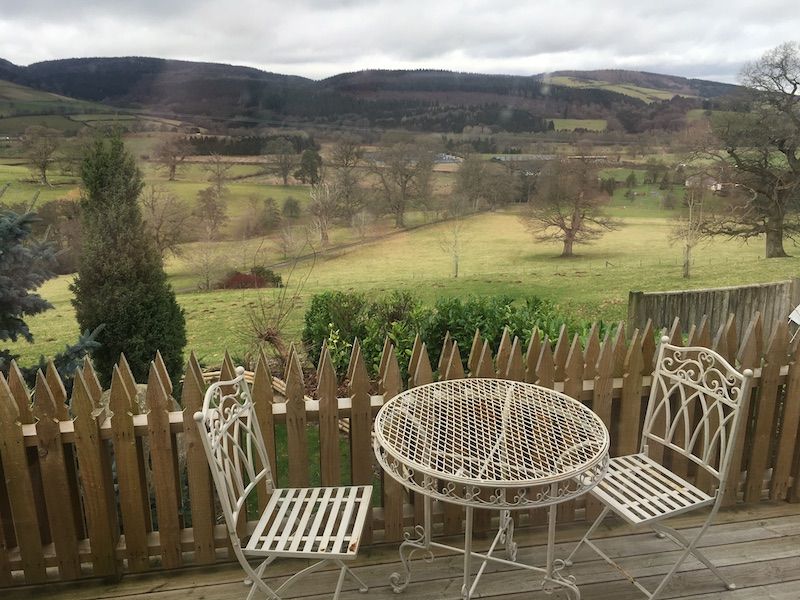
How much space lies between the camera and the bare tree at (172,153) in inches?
210

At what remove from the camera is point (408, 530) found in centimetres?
192

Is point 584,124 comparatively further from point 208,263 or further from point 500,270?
point 208,263

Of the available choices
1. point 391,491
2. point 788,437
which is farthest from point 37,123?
point 788,437

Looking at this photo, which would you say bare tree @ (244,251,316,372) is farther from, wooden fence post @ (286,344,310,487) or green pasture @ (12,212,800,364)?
wooden fence post @ (286,344,310,487)

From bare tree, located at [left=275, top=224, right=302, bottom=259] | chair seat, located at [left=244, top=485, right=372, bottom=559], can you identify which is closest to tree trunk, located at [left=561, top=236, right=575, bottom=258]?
bare tree, located at [left=275, top=224, right=302, bottom=259]

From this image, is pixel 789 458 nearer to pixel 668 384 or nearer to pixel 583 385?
pixel 668 384

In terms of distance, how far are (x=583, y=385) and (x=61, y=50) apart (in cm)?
588

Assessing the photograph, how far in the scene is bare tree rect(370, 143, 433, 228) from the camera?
235 inches

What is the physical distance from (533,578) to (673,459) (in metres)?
0.75

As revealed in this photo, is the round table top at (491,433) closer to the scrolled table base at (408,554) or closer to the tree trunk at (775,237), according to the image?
→ the scrolled table base at (408,554)

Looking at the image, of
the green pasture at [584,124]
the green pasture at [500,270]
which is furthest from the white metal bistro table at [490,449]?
the green pasture at [584,124]

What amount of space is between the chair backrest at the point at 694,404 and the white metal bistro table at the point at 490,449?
13.7 inches

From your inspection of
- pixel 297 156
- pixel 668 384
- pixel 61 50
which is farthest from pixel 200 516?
pixel 61 50

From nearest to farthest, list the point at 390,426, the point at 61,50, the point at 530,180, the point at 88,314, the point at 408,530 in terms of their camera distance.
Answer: the point at 390,426 → the point at 408,530 → the point at 88,314 → the point at 61,50 → the point at 530,180
